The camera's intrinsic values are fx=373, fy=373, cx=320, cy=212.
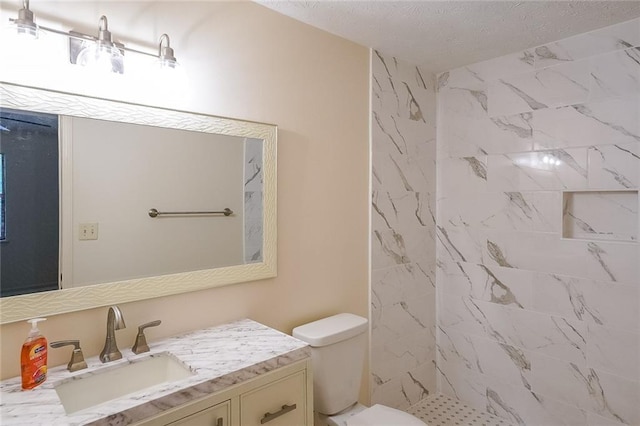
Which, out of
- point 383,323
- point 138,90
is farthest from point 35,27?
point 383,323

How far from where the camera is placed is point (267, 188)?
1884 millimetres

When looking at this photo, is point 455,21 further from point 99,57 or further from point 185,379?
point 185,379

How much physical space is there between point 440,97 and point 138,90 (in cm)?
223

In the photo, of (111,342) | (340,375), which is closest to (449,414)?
(340,375)

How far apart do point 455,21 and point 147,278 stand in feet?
6.65

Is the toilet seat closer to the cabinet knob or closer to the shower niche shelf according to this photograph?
the cabinet knob

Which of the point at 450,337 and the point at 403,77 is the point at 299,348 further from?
the point at 403,77

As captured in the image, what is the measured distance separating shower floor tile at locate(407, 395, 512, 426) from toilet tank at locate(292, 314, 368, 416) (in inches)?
35.3

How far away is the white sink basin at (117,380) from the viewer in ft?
4.08

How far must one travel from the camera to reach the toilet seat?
1.80 meters

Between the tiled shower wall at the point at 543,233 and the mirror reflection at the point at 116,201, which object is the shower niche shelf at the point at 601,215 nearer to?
the tiled shower wall at the point at 543,233

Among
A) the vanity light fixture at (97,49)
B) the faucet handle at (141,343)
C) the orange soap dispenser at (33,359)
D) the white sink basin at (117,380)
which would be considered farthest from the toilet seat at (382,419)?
the vanity light fixture at (97,49)

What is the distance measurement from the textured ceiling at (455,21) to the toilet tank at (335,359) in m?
1.65

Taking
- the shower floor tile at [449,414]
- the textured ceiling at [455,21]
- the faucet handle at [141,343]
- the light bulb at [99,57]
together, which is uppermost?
the textured ceiling at [455,21]
